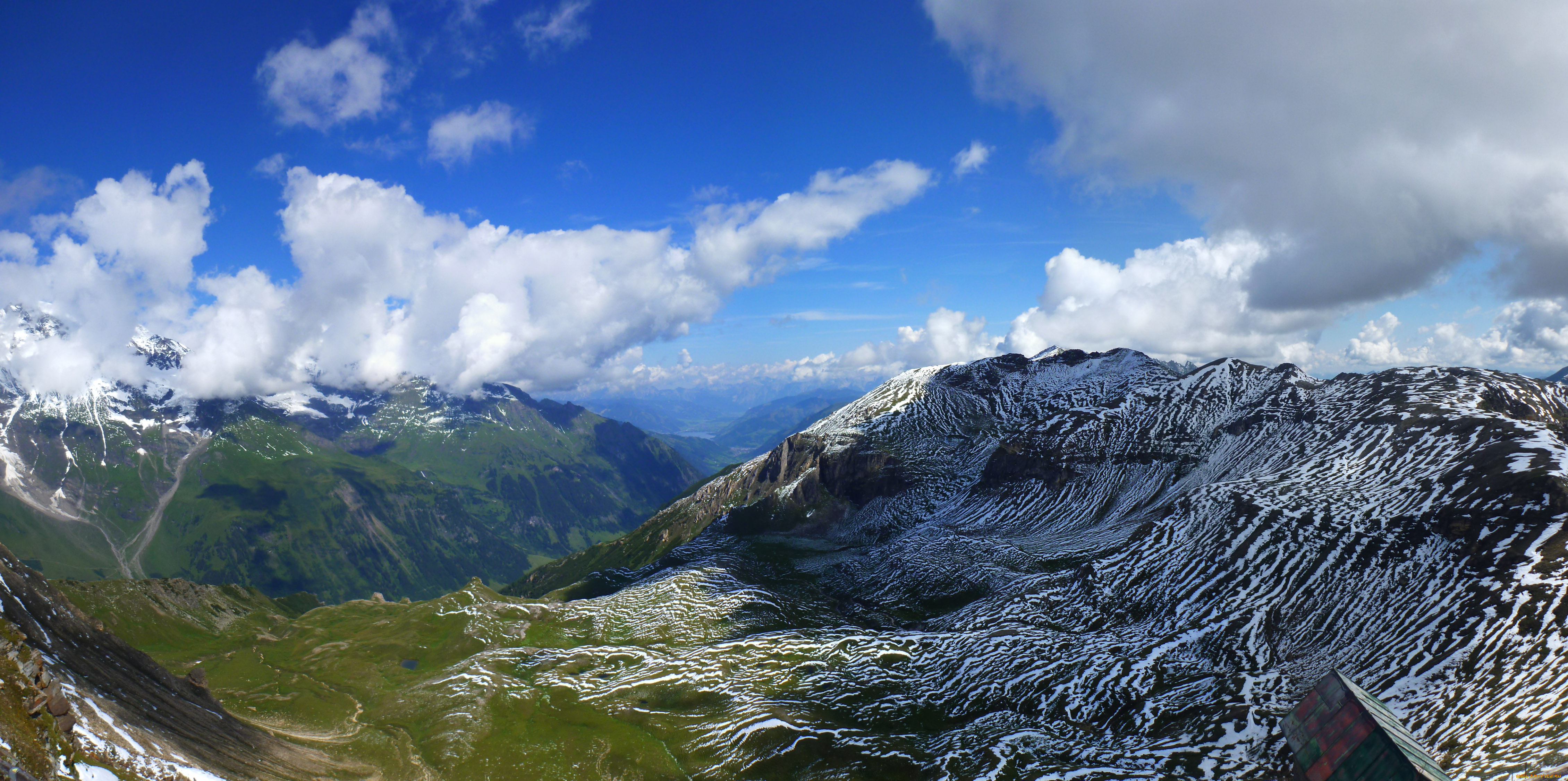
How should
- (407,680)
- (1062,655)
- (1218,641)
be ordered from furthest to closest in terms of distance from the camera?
1. (407,680)
2. (1062,655)
3. (1218,641)

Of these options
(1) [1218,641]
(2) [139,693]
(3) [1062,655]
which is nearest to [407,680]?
(2) [139,693]

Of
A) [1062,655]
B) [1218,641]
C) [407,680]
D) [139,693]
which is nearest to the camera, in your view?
[139,693]

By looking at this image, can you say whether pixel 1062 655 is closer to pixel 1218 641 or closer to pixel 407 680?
pixel 1218 641

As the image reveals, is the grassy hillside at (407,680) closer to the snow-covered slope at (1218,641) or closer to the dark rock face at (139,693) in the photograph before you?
the snow-covered slope at (1218,641)

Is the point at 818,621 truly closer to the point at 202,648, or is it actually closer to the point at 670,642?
the point at 670,642

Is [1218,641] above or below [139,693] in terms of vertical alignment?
above

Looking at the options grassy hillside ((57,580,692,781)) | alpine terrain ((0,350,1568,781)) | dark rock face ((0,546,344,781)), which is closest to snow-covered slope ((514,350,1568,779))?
alpine terrain ((0,350,1568,781))

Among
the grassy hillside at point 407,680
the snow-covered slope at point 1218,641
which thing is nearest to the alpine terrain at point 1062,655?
the snow-covered slope at point 1218,641
